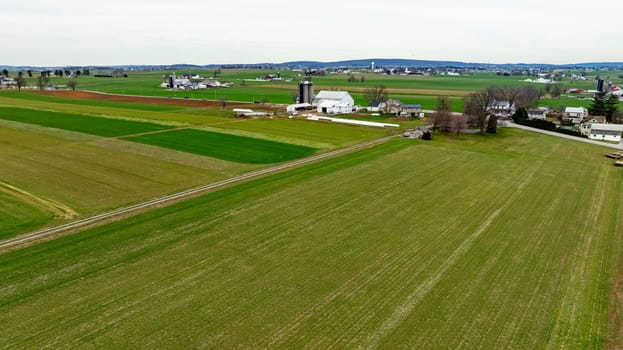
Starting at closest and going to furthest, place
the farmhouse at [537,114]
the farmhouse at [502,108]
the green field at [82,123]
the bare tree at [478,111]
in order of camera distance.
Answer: the green field at [82,123] → the bare tree at [478,111] → the farmhouse at [502,108] → the farmhouse at [537,114]

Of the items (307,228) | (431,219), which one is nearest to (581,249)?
(431,219)

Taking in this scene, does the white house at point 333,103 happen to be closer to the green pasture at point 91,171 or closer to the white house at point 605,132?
the white house at point 605,132

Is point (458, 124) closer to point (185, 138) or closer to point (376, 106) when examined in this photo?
point (376, 106)

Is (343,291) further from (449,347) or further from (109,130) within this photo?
(109,130)

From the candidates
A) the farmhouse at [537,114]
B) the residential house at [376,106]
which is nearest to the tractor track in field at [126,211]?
the residential house at [376,106]

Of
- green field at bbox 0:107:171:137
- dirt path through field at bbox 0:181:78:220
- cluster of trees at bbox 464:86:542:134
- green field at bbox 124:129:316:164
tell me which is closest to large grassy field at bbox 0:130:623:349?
dirt path through field at bbox 0:181:78:220

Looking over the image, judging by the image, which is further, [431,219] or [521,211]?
[521,211]
